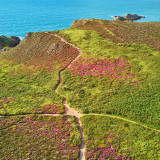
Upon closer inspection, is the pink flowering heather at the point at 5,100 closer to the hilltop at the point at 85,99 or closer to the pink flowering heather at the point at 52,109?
the hilltop at the point at 85,99

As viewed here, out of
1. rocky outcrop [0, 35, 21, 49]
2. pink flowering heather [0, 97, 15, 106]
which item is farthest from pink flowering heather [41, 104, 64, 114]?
rocky outcrop [0, 35, 21, 49]

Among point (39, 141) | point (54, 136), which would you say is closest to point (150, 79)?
point (54, 136)

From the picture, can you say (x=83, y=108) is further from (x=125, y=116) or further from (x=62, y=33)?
(x=62, y=33)

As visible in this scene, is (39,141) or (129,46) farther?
(129,46)

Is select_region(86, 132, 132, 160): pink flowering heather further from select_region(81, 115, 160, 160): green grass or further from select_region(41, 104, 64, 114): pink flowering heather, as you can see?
select_region(41, 104, 64, 114): pink flowering heather

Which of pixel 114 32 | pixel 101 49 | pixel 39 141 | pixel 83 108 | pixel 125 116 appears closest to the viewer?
pixel 39 141

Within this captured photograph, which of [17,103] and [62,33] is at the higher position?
[62,33]

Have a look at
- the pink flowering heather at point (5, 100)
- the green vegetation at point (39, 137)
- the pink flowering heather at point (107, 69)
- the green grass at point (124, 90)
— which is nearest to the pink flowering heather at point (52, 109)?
the green vegetation at point (39, 137)

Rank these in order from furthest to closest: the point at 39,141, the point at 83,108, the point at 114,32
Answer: the point at 114,32
the point at 83,108
the point at 39,141
